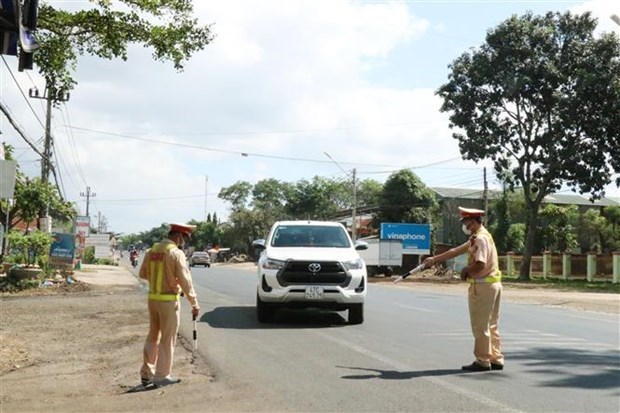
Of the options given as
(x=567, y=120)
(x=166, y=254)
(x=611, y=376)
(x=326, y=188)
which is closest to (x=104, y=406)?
(x=166, y=254)

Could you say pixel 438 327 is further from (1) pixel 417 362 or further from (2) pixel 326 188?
(2) pixel 326 188

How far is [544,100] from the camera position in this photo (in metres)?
39.3

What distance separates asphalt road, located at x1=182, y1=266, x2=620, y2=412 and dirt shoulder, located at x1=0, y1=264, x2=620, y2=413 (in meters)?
0.39

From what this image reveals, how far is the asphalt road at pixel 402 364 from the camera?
6.45 meters

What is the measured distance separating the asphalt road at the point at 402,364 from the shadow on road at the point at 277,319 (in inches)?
0.8

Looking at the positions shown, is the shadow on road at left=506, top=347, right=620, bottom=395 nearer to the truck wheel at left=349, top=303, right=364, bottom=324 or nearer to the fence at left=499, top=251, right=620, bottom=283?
the truck wheel at left=349, top=303, right=364, bottom=324

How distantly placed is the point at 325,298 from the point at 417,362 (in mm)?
3460

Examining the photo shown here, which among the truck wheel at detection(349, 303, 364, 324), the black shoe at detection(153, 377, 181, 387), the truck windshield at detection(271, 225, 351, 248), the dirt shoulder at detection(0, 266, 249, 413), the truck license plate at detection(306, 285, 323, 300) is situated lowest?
the dirt shoulder at detection(0, 266, 249, 413)

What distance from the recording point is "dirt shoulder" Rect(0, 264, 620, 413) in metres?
6.44

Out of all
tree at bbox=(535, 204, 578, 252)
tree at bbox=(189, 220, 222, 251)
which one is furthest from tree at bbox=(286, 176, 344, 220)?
tree at bbox=(535, 204, 578, 252)

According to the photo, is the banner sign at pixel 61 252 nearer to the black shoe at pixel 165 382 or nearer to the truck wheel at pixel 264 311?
the truck wheel at pixel 264 311

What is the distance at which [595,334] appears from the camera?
12.6 metres

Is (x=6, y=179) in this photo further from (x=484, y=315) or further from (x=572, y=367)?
(x=572, y=367)

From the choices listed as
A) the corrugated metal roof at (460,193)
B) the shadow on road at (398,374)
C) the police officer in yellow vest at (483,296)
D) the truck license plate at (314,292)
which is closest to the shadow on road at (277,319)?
the truck license plate at (314,292)
